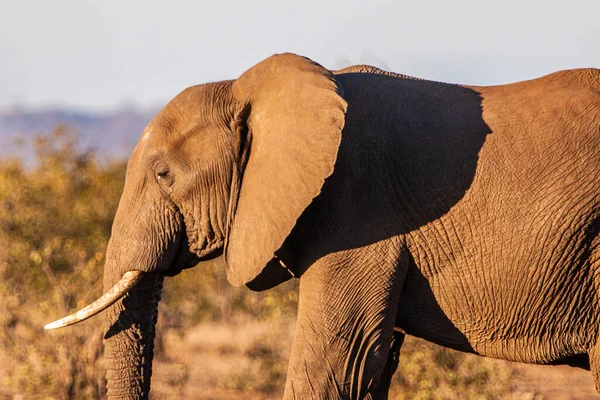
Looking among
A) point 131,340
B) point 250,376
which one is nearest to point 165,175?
point 131,340

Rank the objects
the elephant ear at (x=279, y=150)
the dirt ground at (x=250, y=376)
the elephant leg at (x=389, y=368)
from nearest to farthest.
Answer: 1. the elephant ear at (x=279, y=150)
2. the elephant leg at (x=389, y=368)
3. the dirt ground at (x=250, y=376)

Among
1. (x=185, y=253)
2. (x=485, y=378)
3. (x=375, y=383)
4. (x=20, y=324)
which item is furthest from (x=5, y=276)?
(x=375, y=383)

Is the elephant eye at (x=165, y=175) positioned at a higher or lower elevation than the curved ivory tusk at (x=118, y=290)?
higher

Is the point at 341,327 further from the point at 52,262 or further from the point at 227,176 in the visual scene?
the point at 52,262

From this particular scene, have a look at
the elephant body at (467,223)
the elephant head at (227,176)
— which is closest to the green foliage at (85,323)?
the elephant head at (227,176)

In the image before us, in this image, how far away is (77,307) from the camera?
10016 millimetres

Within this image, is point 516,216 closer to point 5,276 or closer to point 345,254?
point 345,254

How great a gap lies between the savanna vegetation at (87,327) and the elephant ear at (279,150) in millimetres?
3838

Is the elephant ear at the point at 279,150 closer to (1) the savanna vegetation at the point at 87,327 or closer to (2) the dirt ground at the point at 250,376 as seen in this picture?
(1) the savanna vegetation at the point at 87,327

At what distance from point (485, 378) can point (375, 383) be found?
4096 mm

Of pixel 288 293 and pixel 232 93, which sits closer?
pixel 232 93

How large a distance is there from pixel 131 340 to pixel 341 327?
1167mm

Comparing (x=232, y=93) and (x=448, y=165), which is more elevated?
(x=232, y=93)

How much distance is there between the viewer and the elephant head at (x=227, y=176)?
18.9ft
